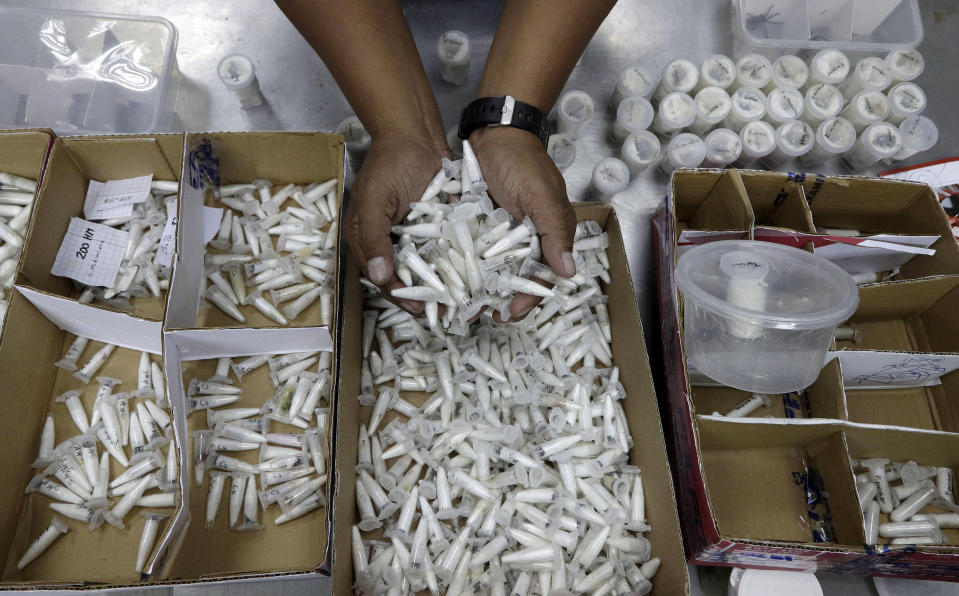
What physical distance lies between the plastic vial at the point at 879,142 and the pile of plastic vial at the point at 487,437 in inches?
43.9

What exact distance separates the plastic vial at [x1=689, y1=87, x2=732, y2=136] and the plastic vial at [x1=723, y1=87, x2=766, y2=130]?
2cm

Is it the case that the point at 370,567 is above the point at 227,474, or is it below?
below

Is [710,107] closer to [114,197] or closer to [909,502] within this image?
[909,502]

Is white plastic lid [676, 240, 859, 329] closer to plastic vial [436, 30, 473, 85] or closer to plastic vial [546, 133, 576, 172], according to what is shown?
plastic vial [546, 133, 576, 172]

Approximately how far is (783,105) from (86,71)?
2320 millimetres

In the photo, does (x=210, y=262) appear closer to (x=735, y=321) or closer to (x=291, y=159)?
(x=291, y=159)

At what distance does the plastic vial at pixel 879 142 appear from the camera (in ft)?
6.18

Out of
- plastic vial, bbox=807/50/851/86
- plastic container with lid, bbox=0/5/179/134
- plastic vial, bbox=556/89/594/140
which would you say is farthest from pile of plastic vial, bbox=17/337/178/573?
plastic vial, bbox=807/50/851/86

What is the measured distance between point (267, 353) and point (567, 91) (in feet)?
4.31

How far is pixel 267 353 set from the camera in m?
1.49

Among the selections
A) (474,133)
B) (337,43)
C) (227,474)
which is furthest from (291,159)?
(227,474)

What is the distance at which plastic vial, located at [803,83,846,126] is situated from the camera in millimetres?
1927

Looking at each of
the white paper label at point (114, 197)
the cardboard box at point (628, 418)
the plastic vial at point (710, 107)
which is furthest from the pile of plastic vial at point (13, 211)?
the plastic vial at point (710, 107)

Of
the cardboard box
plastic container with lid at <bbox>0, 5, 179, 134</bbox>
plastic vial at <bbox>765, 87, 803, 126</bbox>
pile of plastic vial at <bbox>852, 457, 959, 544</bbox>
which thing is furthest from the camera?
plastic vial at <bbox>765, 87, 803, 126</bbox>
